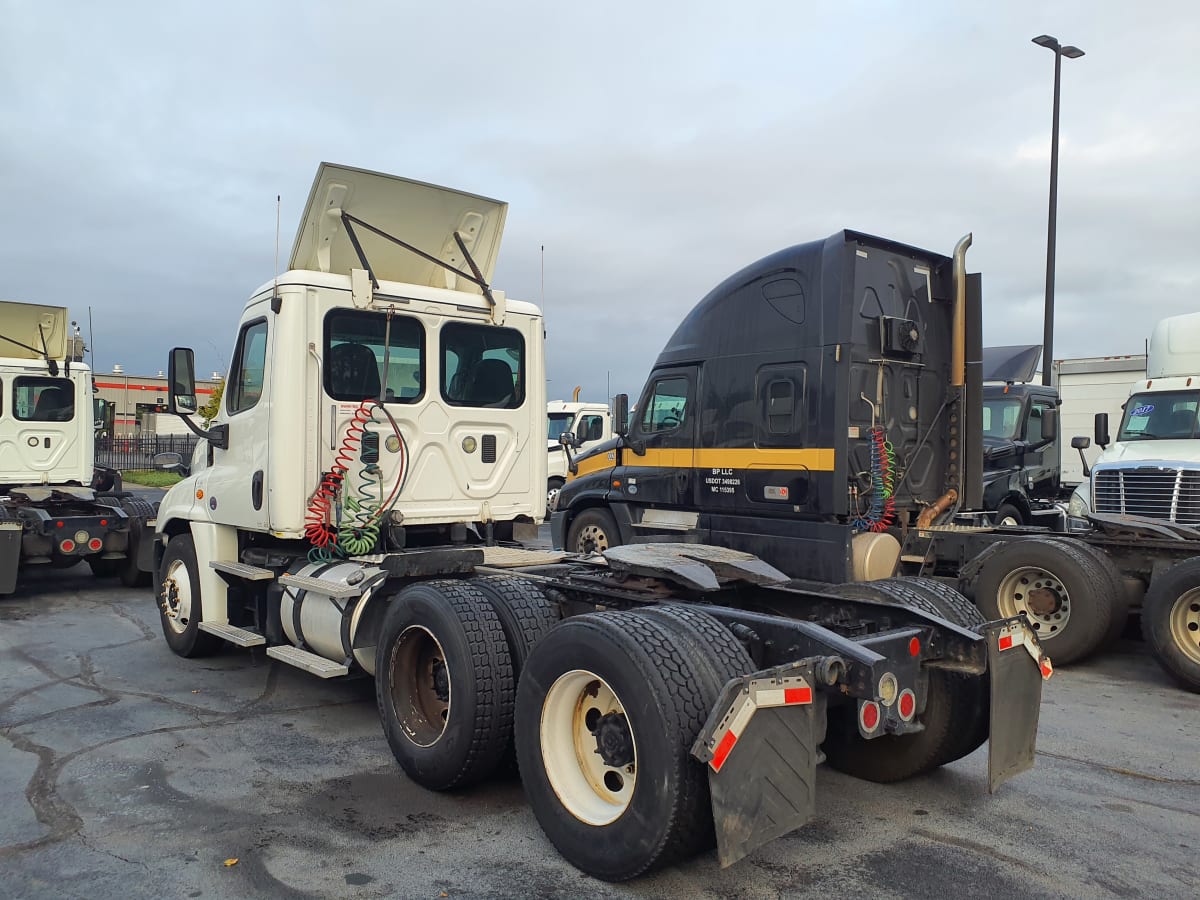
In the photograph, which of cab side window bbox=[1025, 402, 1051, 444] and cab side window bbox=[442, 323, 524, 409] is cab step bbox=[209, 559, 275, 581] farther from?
cab side window bbox=[1025, 402, 1051, 444]

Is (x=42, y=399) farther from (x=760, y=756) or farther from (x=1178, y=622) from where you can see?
(x=1178, y=622)

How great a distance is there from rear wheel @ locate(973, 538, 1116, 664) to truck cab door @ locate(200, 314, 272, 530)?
5671mm

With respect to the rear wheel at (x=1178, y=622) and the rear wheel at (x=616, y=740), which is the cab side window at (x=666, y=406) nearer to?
the rear wheel at (x=1178, y=622)

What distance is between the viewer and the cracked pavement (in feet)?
11.9

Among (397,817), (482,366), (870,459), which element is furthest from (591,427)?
(397,817)

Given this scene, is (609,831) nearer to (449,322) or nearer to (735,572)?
(735,572)

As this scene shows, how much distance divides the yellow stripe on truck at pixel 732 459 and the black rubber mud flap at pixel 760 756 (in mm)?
4830

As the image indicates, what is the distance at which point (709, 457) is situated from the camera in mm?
9047

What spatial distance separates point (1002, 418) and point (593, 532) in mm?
5293

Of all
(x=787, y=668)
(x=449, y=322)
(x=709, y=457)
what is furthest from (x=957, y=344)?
(x=787, y=668)

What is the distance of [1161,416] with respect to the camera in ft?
34.1

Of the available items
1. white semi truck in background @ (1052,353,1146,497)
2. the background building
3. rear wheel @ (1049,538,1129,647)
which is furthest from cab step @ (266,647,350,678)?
the background building

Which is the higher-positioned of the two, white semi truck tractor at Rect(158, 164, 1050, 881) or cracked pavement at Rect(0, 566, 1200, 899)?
white semi truck tractor at Rect(158, 164, 1050, 881)

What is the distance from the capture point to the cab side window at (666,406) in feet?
30.9
